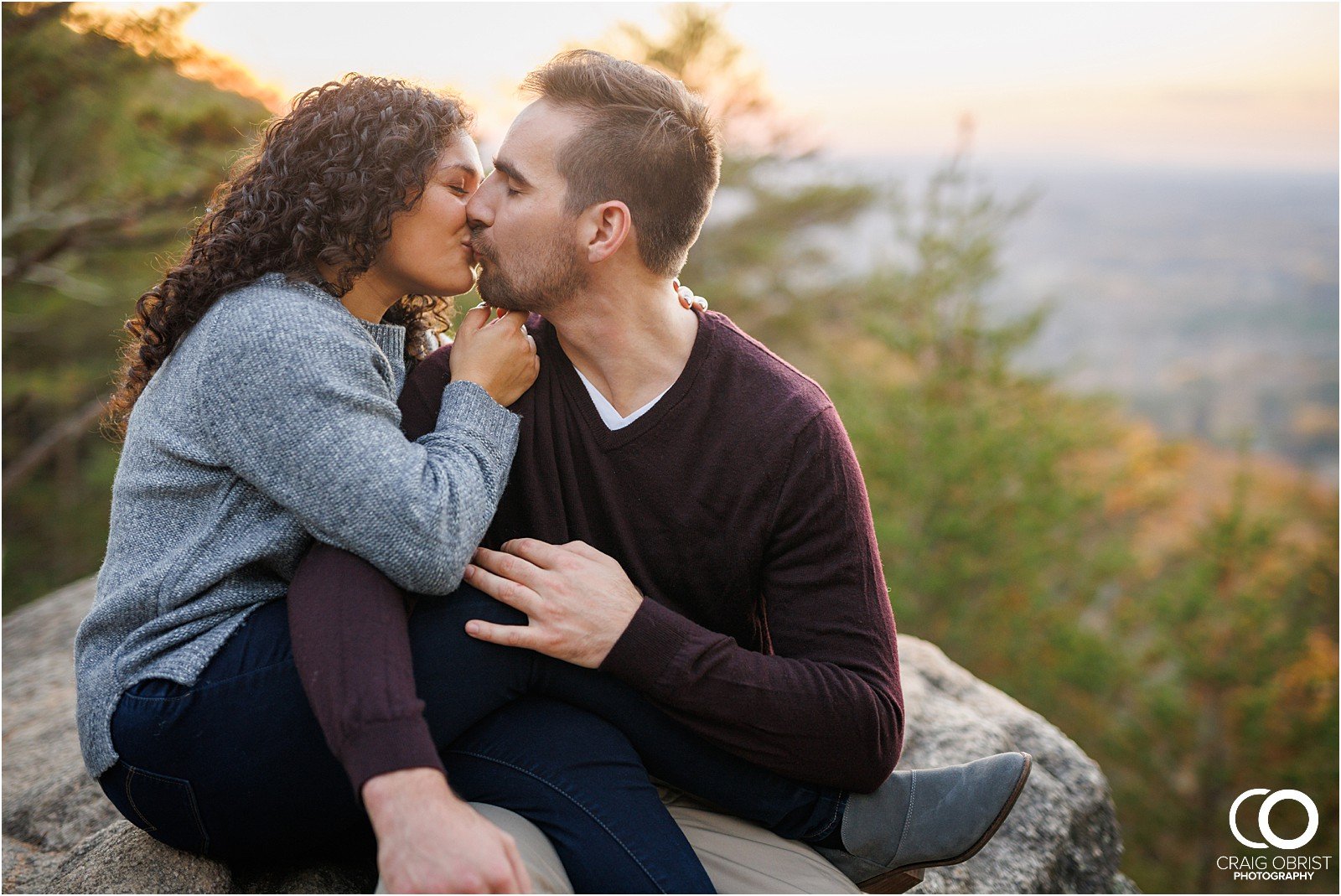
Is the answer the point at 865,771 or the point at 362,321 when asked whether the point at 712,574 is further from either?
the point at 362,321

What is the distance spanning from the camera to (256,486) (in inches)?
69.4

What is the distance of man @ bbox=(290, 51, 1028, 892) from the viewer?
1676 millimetres

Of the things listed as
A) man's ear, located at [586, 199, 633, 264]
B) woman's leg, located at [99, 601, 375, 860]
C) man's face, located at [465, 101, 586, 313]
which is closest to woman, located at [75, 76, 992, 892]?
woman's leg, located at [99, 601, 375, 860]

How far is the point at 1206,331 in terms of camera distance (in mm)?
50500

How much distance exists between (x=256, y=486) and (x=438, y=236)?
2.32ft

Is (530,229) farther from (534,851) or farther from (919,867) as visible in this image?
(919,867)

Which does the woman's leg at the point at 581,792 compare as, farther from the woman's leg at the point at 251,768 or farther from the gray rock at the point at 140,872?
the gray rock at the point at 140,872

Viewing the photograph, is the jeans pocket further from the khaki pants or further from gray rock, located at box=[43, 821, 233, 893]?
the khaki pants

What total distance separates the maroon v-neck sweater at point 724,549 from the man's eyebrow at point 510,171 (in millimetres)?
369

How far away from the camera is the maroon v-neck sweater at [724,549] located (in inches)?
73.7

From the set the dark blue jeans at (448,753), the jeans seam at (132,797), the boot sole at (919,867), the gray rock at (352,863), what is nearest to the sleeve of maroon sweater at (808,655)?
the dark blue jeans at (448,753)

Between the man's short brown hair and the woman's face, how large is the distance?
23 centimetres

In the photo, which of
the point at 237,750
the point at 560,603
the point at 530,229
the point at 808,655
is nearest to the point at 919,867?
the point at 808,655

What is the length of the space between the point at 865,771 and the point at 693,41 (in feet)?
39.8
